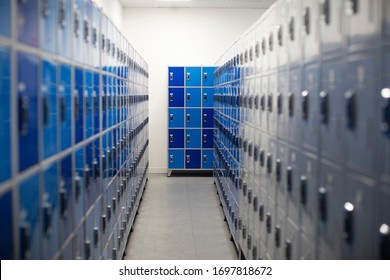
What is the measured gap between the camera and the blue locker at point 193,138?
10516 millimetres

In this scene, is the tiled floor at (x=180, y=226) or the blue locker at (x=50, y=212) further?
the tiled floor at (x=180, y=226)

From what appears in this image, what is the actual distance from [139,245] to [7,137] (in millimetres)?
4357

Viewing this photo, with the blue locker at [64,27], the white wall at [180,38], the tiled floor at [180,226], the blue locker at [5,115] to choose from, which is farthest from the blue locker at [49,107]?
the white wall at [180,38]

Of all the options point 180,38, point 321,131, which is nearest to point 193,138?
point 180,38

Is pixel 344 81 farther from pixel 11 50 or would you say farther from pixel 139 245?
pixel 139 245

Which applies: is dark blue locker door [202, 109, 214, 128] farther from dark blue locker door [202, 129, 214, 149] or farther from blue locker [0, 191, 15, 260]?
blue locker [0, 191, 15, 260]

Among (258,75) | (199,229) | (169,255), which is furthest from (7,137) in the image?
(199,229)

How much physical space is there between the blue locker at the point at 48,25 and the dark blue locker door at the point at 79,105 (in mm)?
531

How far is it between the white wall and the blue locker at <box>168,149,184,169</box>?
67cm

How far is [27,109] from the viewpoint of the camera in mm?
1899

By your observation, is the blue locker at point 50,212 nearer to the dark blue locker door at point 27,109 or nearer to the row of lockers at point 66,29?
the dark blue locker door at point 27,109

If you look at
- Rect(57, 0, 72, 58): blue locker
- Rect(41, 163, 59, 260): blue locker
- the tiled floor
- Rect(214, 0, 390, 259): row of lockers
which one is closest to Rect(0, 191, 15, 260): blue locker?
Rect(41, 163, 59, 260): blue locker

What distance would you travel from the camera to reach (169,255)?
217 inches

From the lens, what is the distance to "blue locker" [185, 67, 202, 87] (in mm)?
10422
